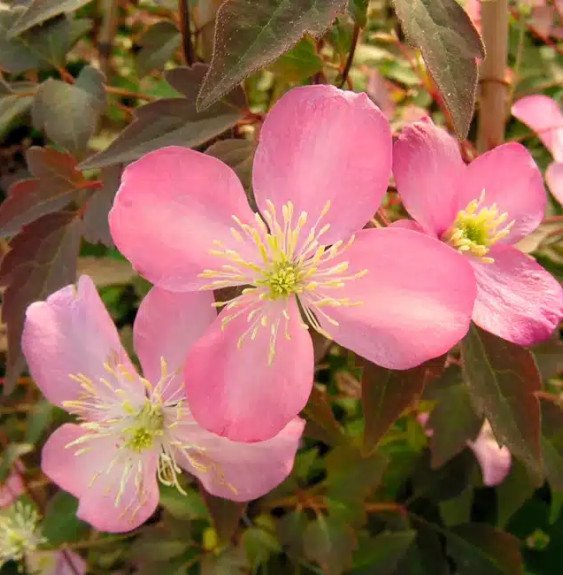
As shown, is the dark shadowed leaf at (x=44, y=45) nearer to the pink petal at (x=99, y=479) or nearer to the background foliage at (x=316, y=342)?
the background foliage at (x=316, y=342)

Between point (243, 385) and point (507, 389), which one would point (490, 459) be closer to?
point (507, 389)

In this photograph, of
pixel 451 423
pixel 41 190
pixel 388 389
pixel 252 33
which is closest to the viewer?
pixel 252 33

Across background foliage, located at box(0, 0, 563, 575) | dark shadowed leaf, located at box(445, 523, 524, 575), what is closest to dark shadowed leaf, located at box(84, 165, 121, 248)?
background foliage, located at box(0, 0, 563, 575)

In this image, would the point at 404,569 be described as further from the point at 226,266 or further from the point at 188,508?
the point at 226,266

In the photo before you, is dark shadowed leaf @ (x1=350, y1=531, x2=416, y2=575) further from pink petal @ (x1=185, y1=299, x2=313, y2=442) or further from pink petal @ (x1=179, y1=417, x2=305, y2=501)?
pink petal @ (x1=185, y1=299, x2=313, y2=442)

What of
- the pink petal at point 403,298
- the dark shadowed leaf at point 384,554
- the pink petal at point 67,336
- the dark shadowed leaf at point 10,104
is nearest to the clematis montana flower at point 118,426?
the pink petal at point 67,336

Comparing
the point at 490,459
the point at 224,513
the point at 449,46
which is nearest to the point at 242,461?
the point at 224,513

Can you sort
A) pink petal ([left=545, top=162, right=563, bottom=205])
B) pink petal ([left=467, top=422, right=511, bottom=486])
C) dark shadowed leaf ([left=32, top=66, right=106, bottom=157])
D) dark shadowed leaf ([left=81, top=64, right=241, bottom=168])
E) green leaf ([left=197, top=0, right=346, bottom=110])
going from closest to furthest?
green leaf ([left=197, top=0, right=346, bottom=110]) → dark shadowed leaf ([left=81, top=64, right=241, bottom=168]) → dark shadowed leaf ([left=32, top=66, right=106, bottom=157]) → pink petal ([left=545, top=162, right=563, bottom=205]) → pink petal ([left=467, top=422, right=511, bottom=486])
